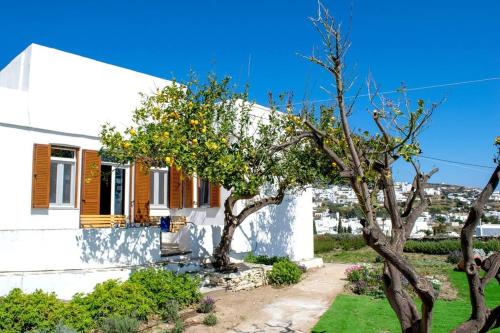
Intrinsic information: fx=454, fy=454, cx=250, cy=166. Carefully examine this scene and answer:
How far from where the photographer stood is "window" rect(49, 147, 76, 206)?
13242mm

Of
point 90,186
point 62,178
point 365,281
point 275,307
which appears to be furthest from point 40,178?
point 365,281

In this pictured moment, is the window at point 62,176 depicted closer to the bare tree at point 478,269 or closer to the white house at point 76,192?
the white house at point 76,192

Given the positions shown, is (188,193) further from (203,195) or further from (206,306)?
(206,306)

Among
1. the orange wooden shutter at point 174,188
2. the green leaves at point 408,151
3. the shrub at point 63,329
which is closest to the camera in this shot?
the green leaves at point 408,151

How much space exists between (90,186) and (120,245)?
256 centimetres

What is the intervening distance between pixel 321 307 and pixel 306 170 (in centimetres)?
427

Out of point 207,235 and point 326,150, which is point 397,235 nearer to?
point 326,150

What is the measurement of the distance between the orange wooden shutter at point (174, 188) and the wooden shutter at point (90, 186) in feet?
9.19

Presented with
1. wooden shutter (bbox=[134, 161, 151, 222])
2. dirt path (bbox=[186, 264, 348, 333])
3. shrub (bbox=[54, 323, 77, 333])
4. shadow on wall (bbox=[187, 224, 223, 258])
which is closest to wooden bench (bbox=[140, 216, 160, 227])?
wooden shutter (bbox=[134, 161, 151, 222])

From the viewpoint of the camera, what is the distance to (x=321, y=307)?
11.1m

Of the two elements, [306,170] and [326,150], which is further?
[306,170]

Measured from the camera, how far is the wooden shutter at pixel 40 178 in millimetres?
12555

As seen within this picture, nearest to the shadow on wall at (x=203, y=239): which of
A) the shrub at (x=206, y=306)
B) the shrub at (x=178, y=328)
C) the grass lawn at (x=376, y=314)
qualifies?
the shrub at (x=206, y=306)

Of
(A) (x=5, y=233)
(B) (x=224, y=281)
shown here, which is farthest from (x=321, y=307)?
(A) (x=5, y=233)
